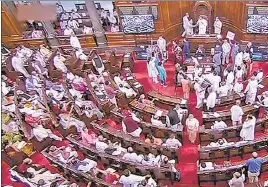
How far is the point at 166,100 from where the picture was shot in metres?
13.8

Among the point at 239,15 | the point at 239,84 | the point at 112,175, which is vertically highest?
the point at 239,15

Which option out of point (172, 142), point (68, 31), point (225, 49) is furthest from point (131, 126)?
point (68, 31)

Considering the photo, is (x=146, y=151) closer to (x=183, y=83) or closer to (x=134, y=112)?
(x=134, y=112)

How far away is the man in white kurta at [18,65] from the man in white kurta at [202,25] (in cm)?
687

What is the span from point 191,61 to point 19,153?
22.2ft

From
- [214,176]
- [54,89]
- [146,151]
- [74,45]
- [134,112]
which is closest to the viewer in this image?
[214,176]

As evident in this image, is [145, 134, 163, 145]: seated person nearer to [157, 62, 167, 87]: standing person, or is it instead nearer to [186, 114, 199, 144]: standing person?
[186, 114, 199, 144]: standing person

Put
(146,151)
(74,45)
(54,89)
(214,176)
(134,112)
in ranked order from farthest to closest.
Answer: (74,45)
(54,89)
(134,112)
(146,151)
(214,176)

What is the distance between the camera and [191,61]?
15.2 meters

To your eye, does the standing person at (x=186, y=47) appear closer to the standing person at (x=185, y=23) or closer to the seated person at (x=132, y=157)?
the standing person at (x=185, y=23)

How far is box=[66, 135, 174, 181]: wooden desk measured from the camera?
37.5 ft

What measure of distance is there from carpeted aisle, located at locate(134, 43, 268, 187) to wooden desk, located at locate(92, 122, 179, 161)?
435mm

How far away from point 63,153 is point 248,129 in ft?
17.6

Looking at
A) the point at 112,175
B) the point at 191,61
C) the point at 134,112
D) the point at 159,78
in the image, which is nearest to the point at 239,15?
the point at 191,61
